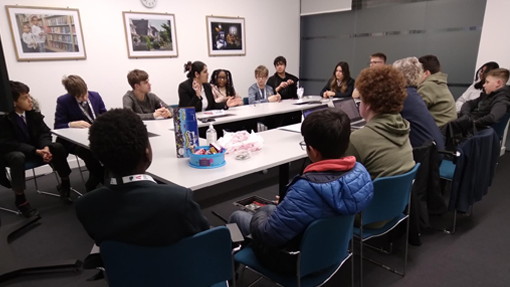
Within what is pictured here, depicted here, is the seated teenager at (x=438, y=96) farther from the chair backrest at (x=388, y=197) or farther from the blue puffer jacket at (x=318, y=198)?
the blue puffer jacket at (x=318, y=198)

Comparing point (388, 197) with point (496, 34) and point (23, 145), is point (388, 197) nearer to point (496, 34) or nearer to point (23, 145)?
point (23, 145)

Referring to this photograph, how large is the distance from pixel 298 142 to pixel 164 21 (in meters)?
3.24

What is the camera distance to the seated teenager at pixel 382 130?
1655mm

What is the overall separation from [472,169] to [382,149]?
3.55 ft

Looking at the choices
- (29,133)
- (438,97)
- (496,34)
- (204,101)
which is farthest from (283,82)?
(29,133)

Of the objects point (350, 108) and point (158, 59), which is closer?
point (350, 108)

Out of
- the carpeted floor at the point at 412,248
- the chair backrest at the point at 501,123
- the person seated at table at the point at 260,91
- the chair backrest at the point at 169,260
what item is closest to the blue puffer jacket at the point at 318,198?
the chair backrest at the point at 169,260

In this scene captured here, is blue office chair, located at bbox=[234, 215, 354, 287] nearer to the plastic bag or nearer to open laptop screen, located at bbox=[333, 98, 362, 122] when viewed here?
the plastic bag

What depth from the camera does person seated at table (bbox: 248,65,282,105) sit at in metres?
4.52

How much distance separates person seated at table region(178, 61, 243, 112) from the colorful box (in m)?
1.81

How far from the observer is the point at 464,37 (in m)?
4.45

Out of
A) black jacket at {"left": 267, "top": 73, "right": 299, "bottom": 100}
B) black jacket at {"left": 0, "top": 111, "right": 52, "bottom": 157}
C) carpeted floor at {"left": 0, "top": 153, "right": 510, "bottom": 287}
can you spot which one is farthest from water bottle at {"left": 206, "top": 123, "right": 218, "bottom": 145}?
black jacket at {"left": 267, "top": 73, "right": 299, "bottom": 100}

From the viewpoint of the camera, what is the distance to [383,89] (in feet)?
5.72

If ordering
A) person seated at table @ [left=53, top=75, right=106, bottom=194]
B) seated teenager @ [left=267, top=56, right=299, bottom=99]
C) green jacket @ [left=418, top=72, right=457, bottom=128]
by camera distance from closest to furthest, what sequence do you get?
green jacket @ [left=418, top=72, right=457, bottom=128], person seated at table @ [left=53, top=75, right=106, bottom=194], seated teenager @ [left=267, top=56, right=299, bottom=99]
